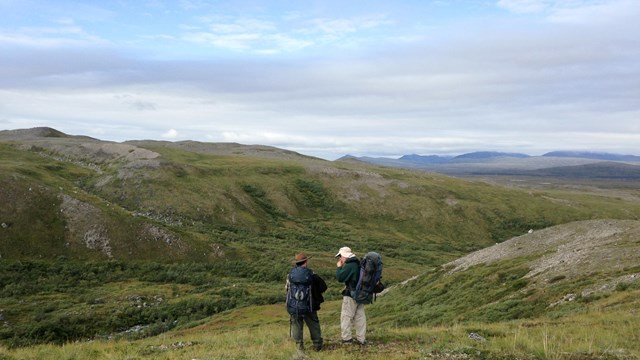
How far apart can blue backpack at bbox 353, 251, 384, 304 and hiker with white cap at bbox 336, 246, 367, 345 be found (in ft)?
0.56

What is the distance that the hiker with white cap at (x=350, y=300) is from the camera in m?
15.0

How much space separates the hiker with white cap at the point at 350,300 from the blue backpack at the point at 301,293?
1049mm

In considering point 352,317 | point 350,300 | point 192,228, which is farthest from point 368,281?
point 192,228

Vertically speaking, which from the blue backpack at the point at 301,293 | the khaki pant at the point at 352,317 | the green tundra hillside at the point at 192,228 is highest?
the blue backpack at the point at 301,293

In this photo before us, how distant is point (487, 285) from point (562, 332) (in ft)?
55.7

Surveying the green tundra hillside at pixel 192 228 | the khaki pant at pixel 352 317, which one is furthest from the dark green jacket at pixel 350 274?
the green tundra hillside at pixel 192 228

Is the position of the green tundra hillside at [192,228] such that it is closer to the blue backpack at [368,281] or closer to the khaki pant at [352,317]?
the khaki pant at [352,317]

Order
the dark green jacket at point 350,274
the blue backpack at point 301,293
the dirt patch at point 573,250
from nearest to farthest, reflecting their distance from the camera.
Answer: the blue backpack at point 301,293
the dark green jacket at point 350,274
the dirt patch at point 573,250

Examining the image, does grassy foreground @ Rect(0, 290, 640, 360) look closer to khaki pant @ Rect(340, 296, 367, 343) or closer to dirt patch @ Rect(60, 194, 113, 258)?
khaki pant @ Rect(340, 296, 367, 343)

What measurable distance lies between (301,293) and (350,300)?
165cm

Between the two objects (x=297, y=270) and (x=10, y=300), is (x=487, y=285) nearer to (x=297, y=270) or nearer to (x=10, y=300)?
(x=297, y=270)

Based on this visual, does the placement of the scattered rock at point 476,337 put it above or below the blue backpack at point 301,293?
below

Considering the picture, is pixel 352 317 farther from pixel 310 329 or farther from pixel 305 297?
pixel 305 297

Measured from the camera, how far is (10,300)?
134 feet
